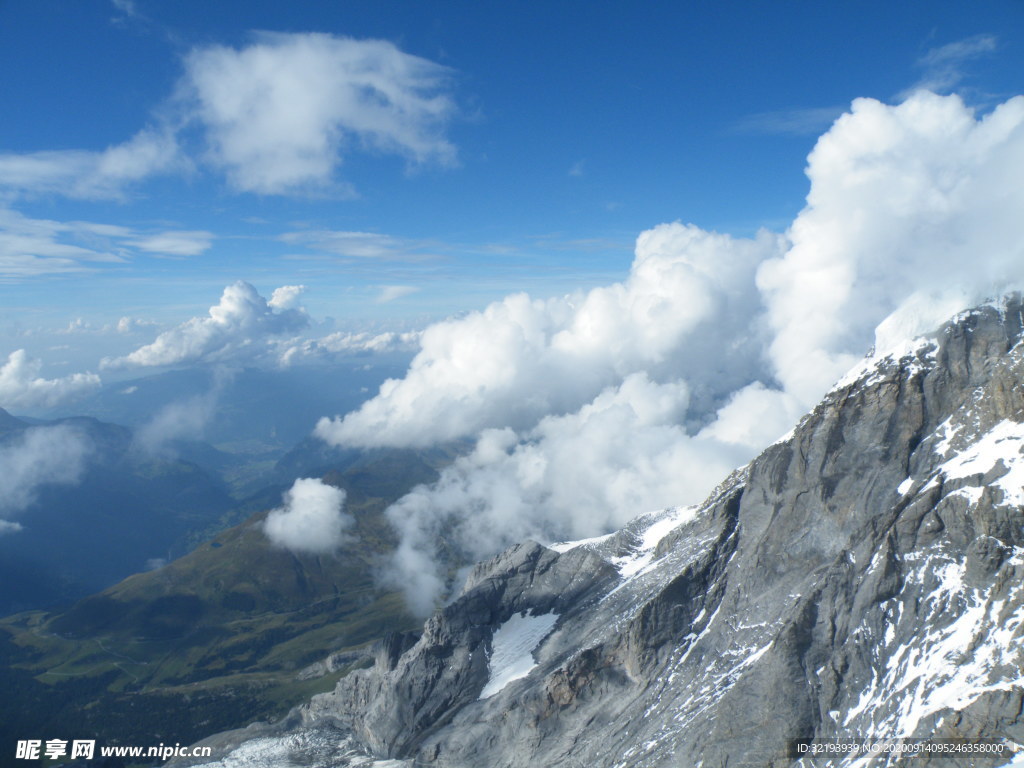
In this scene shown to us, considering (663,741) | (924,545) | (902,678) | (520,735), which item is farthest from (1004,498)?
(520,735)

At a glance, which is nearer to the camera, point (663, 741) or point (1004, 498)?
point (1004, 498)

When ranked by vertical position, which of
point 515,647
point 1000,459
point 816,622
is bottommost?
point 515,647

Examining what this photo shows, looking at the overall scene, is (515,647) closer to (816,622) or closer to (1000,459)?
(816,622)

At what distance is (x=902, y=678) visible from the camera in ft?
290

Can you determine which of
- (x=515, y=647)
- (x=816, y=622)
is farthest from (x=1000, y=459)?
(x=515, y=647)

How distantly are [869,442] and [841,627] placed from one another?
38518 millimetres

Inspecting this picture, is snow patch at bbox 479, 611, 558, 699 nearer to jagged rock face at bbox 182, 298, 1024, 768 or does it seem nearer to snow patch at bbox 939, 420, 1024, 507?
jagged rock face at bbox 182, 298, 1024, 768

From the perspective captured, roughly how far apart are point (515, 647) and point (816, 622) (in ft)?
319

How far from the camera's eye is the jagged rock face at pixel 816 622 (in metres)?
87.4

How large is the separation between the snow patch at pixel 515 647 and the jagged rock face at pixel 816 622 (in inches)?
40.9

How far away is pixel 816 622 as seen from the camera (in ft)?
341

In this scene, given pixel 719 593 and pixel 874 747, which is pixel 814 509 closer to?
pixel 719 593

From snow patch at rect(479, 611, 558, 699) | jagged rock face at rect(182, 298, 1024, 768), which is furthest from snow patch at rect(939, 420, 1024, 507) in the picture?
snow patch at rect(479, 611, 558, 699)

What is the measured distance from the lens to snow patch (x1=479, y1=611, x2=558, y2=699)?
162m
